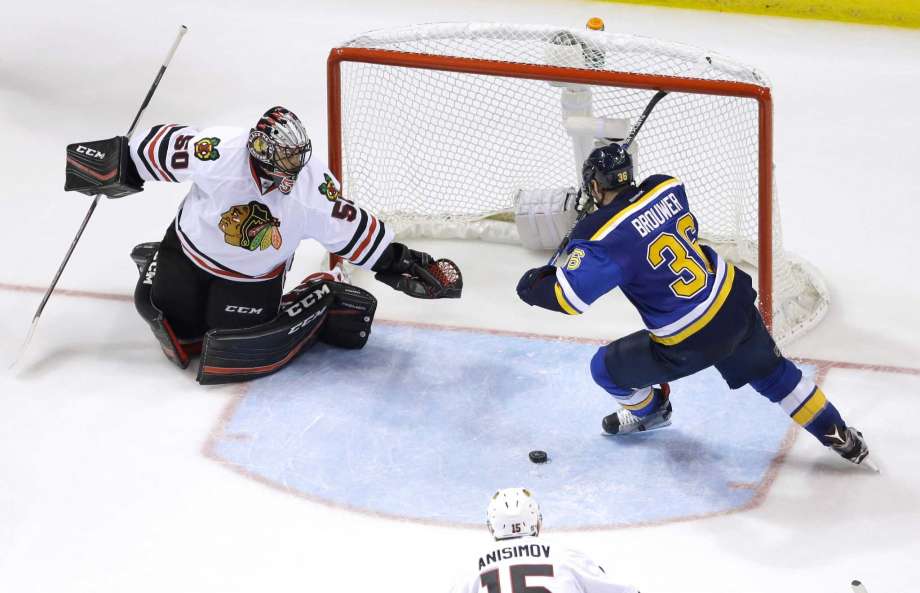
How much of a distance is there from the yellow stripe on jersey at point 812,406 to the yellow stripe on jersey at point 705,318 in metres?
0.39

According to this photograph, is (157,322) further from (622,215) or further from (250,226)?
(622,215)

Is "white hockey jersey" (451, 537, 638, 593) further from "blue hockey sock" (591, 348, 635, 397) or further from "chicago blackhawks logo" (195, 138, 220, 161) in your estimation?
"chicago blackhawks logo" (195, 138, 220, 161)

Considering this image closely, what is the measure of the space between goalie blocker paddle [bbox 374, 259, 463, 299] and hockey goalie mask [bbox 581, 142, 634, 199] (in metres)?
0.84

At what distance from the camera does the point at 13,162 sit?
5.95 m

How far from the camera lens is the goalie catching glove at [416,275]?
4531 millimetres

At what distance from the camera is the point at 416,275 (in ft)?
14.9

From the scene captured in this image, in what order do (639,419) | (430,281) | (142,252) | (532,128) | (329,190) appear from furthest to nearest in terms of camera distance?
(532,128) → (142,252) → (430,281) → (329,190) → (639,419)

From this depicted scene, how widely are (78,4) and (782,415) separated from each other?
446 cm

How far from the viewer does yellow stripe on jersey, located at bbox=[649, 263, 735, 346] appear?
12.5ft

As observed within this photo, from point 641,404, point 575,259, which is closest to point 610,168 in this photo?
point 575,259

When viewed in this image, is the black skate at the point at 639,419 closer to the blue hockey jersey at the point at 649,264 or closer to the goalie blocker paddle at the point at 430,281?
the blue hockey jersey at the point at 649,264

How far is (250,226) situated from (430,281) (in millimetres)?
618

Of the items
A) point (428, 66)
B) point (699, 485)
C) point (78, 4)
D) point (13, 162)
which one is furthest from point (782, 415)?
point (78, 4)

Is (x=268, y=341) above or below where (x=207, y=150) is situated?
below
